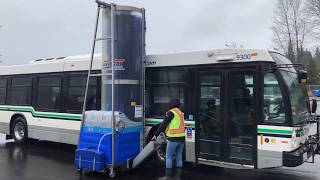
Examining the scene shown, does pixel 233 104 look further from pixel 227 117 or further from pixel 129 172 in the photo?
pixel 129 172

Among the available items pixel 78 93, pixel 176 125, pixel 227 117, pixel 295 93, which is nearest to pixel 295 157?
pixel 295 93

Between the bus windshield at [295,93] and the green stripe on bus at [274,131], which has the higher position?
the bus windshield at [295,93]

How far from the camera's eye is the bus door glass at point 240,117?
880 centimetres

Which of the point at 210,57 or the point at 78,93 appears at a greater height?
the point at 210,57

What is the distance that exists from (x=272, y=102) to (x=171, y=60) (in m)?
2.63

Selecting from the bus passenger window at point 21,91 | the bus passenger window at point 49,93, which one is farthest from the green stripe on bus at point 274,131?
the bus passenger window at point 21,91

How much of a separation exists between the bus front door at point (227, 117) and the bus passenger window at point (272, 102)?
0.28 metres

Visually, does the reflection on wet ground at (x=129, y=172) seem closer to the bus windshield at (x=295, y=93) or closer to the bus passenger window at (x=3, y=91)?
the bus windshield at (x=295, y=93)

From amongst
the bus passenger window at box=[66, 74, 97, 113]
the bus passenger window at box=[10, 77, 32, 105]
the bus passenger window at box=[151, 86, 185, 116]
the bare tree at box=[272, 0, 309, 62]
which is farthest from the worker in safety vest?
the bare tree at box=[272, 0, 309, 62]

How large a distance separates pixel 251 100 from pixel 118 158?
3.13m

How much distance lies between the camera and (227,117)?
9.11 metres

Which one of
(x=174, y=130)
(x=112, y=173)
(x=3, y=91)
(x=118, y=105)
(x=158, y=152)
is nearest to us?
(x=174, y=130)

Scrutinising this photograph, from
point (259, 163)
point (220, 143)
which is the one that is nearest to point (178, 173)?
point (220, 143)

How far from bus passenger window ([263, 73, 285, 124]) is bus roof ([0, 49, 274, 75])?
440 millimetres
